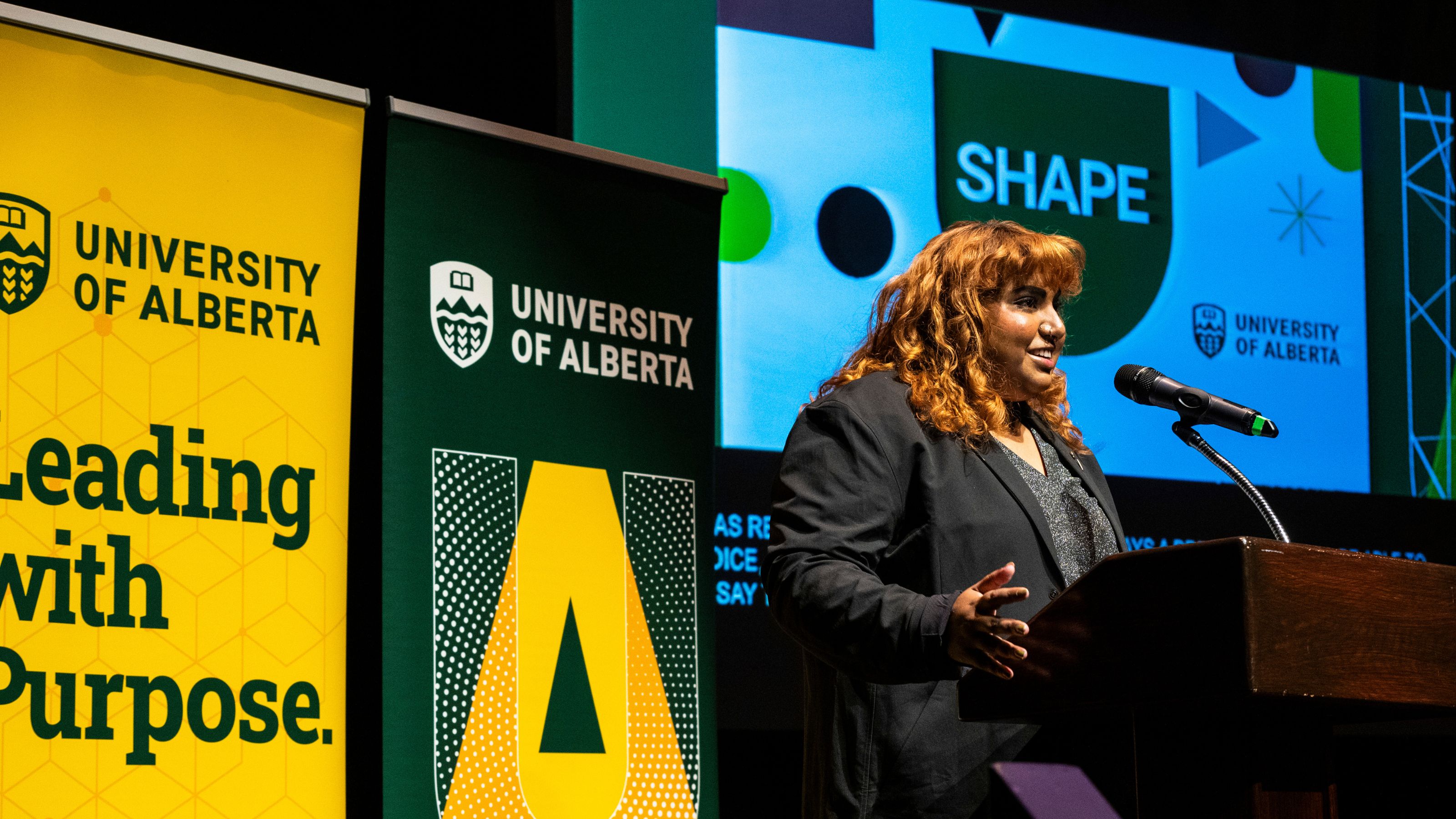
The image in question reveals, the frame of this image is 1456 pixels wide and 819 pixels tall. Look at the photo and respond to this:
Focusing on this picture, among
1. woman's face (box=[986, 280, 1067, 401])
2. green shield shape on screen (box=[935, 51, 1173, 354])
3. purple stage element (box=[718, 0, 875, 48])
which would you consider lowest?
woman's face (box=[986, 280, 1067, 401])

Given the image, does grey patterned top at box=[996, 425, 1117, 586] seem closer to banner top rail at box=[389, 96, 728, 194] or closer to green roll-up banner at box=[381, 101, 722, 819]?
green roll-up banner at box=[381, 101, 722, 819]

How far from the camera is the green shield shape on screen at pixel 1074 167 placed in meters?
3.72

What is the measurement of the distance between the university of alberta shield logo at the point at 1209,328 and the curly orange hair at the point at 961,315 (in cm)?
172

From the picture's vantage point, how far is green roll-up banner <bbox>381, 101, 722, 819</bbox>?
101 inches

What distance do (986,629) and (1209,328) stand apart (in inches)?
102

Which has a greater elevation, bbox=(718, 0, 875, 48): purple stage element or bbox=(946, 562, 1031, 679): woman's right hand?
bbox=(718, 0, 875, 48): purple stage element

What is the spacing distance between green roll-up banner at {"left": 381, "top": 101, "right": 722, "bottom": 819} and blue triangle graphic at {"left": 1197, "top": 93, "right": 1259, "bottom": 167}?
167 centimetres

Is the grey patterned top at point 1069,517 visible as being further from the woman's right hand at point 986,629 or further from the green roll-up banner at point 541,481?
the green roll-up banner at point 541,481

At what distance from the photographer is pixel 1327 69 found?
13.6ft

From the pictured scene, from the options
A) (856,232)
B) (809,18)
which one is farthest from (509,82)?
(856,232)

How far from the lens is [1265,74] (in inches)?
160

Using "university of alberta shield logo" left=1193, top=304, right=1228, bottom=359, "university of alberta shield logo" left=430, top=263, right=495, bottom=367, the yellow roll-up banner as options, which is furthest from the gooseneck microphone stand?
"university of alberta shield logo" left=1193, top=304, right=1228, bottom=359

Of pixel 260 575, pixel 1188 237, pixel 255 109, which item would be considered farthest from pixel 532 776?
pixel 1188 237

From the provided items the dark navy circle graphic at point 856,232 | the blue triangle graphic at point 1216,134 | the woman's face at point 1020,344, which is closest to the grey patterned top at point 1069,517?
the woman's face at point 1020,344
